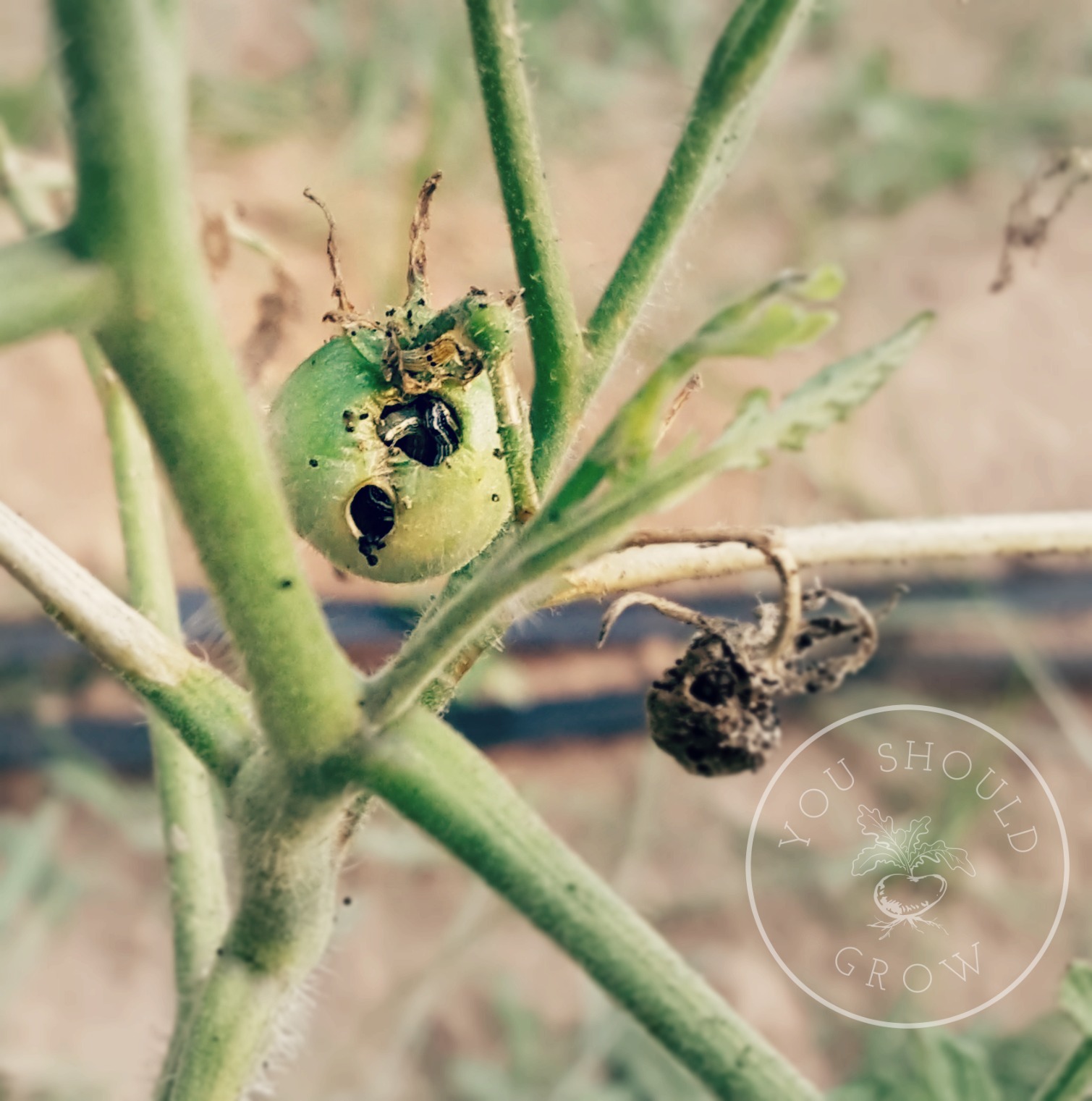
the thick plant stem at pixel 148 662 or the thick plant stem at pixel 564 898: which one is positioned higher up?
the thick plant stem at pixel 148 662

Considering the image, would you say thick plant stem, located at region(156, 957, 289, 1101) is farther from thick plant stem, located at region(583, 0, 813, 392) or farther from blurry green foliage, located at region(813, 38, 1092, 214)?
blurry green foliage, located at region(813, 38, 1092, 214)

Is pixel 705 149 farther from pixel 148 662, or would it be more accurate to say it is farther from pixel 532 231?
pixel 148 662

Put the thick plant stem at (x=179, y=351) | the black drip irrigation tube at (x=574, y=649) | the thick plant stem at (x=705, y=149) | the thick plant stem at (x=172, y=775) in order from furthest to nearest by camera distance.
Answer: the black drip irrigation tube at (x=574, y=649), the thick plant stem at (x=172, y=775), the thick plant stem at (x=705, y=149), the thick plant stem at (x=179, y=351)

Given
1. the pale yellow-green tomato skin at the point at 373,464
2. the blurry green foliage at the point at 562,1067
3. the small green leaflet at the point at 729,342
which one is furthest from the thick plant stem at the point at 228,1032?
the blurry green foliage at the point at 562,1067

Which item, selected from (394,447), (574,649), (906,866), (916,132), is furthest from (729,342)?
(916,132)

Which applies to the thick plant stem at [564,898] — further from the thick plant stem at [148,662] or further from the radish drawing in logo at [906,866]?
the radish drawing in logo at [906,866]

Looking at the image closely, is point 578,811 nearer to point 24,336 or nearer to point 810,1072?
point 810,1072
